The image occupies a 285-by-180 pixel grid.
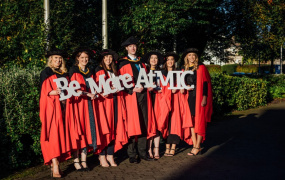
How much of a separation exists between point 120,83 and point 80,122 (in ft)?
3.43

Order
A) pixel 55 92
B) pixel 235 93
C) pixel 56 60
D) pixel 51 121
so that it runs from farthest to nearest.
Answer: pixel 235 93
pixel 56 60
pixel 51 121
pixel 55 92

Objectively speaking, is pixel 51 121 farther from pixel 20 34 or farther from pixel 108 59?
pixel 20 34

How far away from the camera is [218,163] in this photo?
6.86 m

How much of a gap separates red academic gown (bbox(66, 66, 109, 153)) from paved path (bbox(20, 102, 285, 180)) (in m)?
0.53

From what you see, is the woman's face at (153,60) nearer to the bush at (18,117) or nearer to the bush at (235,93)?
the bush at (18,117)

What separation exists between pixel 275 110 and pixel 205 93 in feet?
31.0

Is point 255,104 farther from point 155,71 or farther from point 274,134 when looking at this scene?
point 155,71

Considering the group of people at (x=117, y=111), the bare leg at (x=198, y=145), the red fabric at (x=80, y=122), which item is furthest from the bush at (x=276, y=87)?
the red fabric at (x=80, y=122)

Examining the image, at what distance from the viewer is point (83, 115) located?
627 centimetres

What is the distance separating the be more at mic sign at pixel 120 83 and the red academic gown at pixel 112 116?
0.20m

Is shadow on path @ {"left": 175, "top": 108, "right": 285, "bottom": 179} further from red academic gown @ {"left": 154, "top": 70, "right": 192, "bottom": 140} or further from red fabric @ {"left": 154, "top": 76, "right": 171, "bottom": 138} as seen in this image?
red fabric @ {"left": 154, "top": 76, "right": 171, "bottom": 138}

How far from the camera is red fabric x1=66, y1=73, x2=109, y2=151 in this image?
6070 millimetres

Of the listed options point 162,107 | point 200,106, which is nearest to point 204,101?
point 200,106

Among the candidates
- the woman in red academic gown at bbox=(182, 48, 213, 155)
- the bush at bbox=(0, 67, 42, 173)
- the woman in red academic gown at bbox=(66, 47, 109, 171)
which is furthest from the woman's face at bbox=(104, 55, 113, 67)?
the woman in red academic gown at bbox=(182, 48, 213, 155)
